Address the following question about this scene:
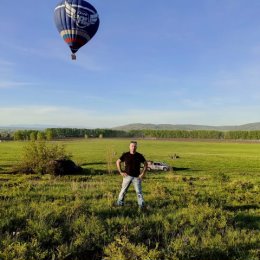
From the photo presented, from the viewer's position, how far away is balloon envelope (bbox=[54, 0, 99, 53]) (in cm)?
2778

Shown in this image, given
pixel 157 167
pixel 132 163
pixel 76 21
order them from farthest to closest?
pixel 157 167 → pixel 76 21 → pixel 132 163

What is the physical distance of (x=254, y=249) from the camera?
30.5 feet

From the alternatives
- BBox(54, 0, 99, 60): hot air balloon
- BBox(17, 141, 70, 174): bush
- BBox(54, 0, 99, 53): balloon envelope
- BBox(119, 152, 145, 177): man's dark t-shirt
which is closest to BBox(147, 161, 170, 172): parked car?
BBox(17, 141, 70, 174): bush

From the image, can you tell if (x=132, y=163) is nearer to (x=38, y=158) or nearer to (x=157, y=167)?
(x=38, y=158)

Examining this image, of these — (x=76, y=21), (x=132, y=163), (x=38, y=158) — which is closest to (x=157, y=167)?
(x=38, y=158)

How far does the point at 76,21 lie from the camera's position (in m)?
27.9

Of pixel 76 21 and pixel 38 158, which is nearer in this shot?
pixel 76 21

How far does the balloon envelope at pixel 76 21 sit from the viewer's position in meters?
27.8

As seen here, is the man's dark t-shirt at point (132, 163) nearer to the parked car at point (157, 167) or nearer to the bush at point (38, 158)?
the bush at point (38, 158)

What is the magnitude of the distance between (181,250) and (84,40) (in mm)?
23675

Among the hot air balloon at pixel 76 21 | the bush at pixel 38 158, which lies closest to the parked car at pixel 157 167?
the bush at pixel 38 158

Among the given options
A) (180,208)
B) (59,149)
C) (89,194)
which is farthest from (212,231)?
(59,149)

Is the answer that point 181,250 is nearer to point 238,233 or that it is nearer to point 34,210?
point 238,233

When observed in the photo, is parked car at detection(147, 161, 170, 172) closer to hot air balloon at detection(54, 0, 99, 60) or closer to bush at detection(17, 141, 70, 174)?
bush at detection(17, 141, 70, 174)
